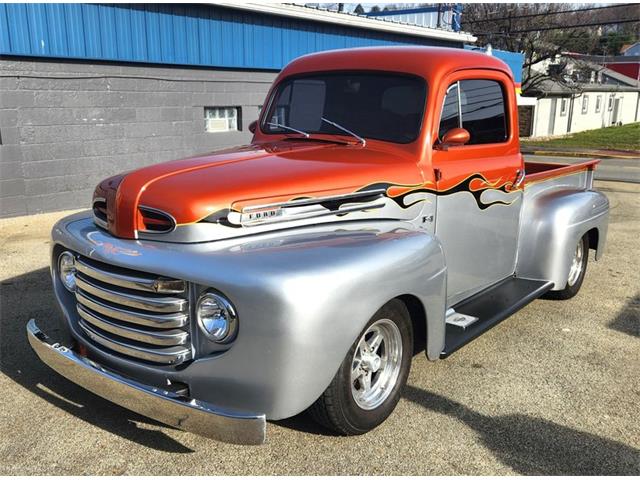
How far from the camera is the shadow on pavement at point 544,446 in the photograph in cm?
291

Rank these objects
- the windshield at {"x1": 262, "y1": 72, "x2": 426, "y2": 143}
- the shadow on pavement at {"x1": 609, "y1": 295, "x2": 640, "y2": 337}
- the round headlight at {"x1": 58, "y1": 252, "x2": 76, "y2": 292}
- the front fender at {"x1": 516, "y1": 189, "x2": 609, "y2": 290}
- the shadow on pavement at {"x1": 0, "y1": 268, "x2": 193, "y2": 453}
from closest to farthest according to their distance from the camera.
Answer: the shadow on pavement at {"x1": 0, "y1": 268, "x2": 193, "y2": 453} < the round headlight at {"x1": 58, "y1": 252, "x2": 76, "y2": 292} < the windshield at {"x1": 262, "y1": 72, "x2": 426, "y2": 143} < the shadow on pavement at {"x1": 609, "y1": 295, "x2": 640, "y2": 337} < the front fender at {"x1": 516, "y1": 189, "x2": 609, "y2": 290}

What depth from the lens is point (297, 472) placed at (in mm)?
2854

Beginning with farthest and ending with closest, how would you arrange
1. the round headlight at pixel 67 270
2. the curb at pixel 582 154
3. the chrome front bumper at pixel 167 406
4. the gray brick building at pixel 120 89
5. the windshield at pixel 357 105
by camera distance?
the curb at pixel 582 154 → the gray brick building at pixel 120 89 → the windshield at pixel 357 105 → the round headlight at pixel 67 270 → the chrome front bumper at pixel 167 406

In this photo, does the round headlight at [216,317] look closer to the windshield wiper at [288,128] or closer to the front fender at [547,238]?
the windshield wiper at [288,128]

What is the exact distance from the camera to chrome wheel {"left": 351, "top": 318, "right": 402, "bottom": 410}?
3061 mm

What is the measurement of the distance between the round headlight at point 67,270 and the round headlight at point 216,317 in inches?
41.9

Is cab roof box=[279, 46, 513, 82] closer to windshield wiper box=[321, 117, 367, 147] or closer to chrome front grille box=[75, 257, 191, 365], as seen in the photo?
windshield wiper box=[321, 117, 367, 147]

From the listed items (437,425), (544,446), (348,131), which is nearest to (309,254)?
(437,425)

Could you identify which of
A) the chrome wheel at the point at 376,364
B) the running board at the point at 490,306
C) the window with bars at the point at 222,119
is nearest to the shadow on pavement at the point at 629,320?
the running board at the point at 490,306

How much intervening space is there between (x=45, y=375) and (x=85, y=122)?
6.38m

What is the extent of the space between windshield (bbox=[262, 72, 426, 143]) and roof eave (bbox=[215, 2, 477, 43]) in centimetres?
693

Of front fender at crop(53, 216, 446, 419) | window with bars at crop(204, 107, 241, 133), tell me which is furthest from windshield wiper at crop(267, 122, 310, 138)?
window with bars at crop(204, 107, 241, 133)

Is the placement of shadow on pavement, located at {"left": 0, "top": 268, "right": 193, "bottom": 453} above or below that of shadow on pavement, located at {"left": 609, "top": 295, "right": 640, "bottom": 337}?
above

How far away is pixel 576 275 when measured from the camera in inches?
217
